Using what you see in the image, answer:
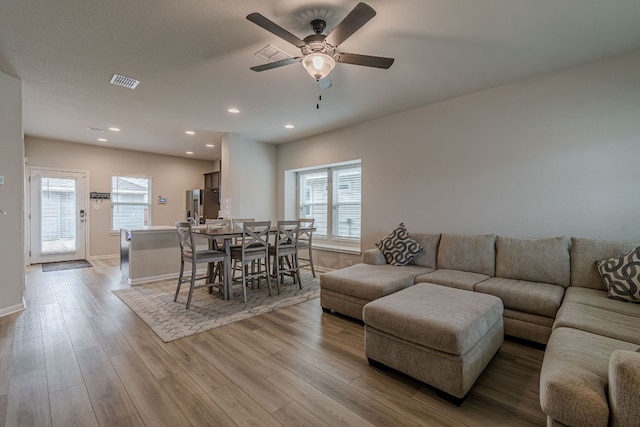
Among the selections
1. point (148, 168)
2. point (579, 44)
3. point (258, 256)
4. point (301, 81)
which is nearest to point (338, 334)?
point (258, 256)

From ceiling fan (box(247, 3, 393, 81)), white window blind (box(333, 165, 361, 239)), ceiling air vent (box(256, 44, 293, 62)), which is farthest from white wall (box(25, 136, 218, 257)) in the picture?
ceiling fan (box(247, 3, 393, 81))

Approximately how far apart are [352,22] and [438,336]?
2.03 meters

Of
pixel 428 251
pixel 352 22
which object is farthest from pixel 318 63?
pixel 428 251

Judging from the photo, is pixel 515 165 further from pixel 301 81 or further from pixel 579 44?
pixel 301 81

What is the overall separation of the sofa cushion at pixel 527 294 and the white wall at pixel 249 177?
4331 millimetres

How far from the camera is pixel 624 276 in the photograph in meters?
2.22

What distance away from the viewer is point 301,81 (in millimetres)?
3193

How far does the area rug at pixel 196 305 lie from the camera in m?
2.84

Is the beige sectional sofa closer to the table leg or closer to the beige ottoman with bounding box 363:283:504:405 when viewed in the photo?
the beige ottoman with bounding box 363:283:504:405

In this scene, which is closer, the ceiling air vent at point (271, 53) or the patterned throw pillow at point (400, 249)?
the ceiling air vent at point (271, 53)

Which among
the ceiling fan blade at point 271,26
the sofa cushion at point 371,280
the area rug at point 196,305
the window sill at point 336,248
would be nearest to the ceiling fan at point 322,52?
the ceiling fan blade at point 271,26

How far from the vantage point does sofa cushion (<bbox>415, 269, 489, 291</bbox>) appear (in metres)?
2.81

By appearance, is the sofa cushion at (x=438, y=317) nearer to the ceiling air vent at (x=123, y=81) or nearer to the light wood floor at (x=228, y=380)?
the light wood floor at (x=228, y=380)

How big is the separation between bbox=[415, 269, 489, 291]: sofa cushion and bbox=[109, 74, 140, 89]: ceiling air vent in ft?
12.7
